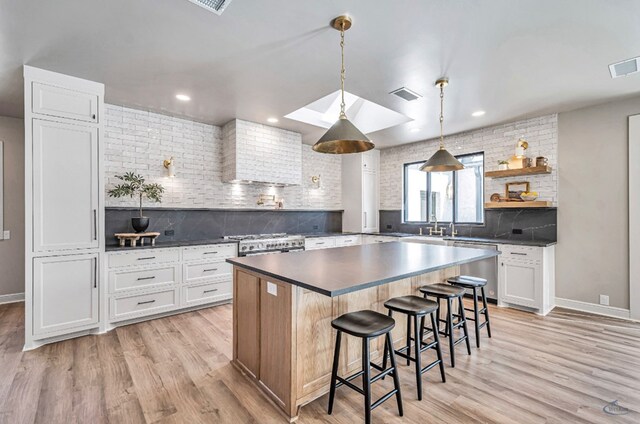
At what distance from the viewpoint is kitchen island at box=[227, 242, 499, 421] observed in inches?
77.3

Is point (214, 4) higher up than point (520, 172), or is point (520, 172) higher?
point (214, 4)

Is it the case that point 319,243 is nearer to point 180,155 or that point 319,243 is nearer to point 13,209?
point 180,155

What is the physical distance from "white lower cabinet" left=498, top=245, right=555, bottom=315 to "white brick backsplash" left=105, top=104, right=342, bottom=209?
3443mm

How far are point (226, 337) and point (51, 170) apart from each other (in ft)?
7.87

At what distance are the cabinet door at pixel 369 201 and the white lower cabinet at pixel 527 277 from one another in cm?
261

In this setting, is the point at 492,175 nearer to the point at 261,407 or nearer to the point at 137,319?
the point at 261,407

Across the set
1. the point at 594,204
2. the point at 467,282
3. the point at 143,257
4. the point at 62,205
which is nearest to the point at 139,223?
the point at 143,257

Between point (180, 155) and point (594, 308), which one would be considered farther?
point (180, 155)

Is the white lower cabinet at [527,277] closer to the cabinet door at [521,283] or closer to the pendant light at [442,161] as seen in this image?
the cabinet door at [521,283]

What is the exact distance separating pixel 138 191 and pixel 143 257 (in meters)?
1.02

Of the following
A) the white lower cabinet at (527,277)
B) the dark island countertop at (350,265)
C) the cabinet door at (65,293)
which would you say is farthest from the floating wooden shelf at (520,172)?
the cabinet door at (65,293)

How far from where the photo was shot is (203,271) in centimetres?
408

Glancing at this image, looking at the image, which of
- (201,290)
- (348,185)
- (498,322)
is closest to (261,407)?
(201,290)

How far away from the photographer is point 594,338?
3174 millimetres
